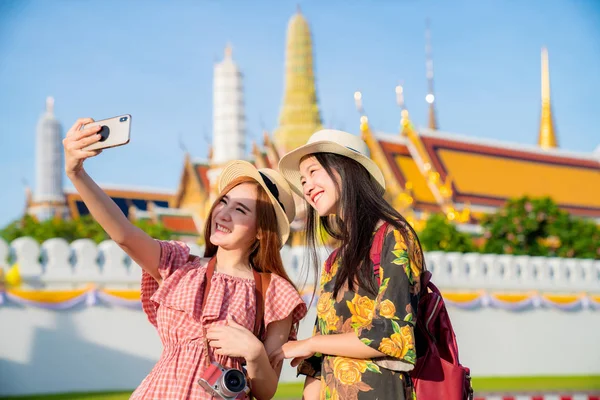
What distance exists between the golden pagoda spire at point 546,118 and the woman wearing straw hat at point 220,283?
3647cm

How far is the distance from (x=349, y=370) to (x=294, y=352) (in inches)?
7.6

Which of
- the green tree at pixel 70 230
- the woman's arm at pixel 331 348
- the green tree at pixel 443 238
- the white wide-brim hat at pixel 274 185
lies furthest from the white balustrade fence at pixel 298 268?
the green tree at pixel 70 230

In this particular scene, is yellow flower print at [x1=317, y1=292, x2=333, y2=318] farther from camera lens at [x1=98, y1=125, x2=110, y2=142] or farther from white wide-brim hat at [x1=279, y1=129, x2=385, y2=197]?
camera lens at [x1=98, y1=125, x2=110, y2=142]

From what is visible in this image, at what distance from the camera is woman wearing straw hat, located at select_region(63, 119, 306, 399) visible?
238 cm

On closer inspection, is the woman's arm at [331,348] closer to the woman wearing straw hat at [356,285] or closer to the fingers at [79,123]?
the woman wearing straw hat at [356,285]

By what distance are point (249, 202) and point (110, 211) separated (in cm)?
50

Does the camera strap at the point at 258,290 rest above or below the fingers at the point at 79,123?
below

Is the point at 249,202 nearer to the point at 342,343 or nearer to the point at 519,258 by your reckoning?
the point at 342,343

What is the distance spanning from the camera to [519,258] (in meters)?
14.1

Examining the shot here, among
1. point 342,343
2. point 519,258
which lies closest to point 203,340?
point 342,343

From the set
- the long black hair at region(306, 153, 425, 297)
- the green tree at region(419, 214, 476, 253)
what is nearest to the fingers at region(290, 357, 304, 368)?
the long black hair at region(306, 153, 425, 297)

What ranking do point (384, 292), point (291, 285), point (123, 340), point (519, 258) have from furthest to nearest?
point (519, 258) → point (123, 340) → point (291, 285) → point (384, 292)

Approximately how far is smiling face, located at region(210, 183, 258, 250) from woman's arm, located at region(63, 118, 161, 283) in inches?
8.6

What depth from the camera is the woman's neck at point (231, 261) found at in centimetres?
270
